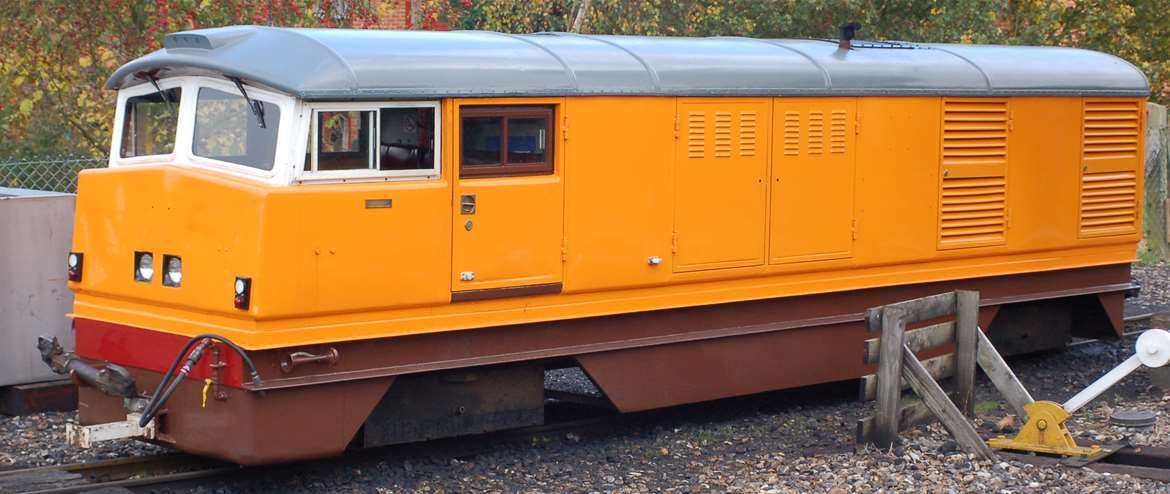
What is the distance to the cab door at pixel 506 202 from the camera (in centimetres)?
764

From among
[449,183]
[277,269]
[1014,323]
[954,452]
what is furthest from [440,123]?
[1014,323]

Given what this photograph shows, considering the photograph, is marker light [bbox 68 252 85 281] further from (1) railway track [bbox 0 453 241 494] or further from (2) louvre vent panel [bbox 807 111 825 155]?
(2) louvre vent panel [bbox 807 111 825 155]

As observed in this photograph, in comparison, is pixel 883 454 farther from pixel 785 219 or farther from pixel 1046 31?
pixel 1046 31

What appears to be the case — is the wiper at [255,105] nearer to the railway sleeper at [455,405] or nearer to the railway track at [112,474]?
the railway sleeper at [455,405]

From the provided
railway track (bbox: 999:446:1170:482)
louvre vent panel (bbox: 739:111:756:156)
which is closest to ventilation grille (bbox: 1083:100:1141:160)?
louvre vent panel (bbox: 739:111:756:156)

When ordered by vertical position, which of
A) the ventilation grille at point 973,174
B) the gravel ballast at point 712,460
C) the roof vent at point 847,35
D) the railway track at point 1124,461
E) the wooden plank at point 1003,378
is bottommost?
the gravel ballast at point 712,460

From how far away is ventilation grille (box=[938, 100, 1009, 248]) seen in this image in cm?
1008

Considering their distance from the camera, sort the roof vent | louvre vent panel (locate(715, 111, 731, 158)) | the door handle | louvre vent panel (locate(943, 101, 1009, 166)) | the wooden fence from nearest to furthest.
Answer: the door handle
louvre vent panel (locate(715, 111, 731, 158))
the roof vent
louvre vent panel (locate(943, 101, 1009, 166))
the wooden fence

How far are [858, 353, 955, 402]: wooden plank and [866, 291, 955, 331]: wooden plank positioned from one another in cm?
30

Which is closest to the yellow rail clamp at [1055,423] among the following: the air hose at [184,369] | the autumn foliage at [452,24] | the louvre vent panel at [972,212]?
the louvre vent panel at [972,212]

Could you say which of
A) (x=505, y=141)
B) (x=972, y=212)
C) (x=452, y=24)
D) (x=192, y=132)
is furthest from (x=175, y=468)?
(x=452, y=24)

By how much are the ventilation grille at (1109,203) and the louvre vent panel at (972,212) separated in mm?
966

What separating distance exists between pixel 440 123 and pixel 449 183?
33cm

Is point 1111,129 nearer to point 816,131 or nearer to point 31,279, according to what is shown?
point 816,131
